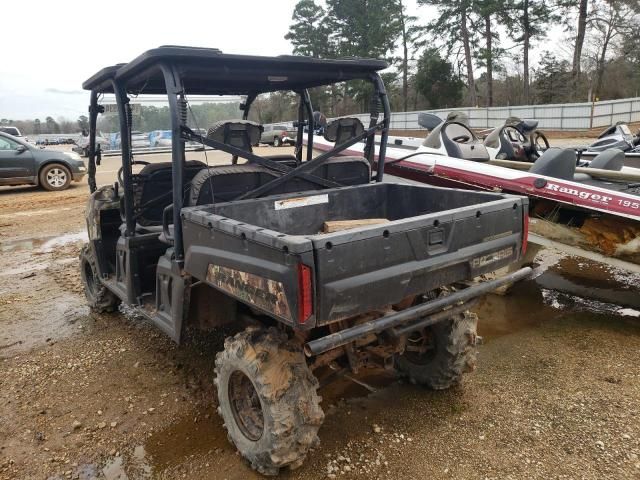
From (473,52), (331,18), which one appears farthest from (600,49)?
(331,18)

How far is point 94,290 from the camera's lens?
501 cm

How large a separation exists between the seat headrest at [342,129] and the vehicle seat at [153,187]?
0.99 m

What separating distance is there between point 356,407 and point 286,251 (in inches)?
63.8

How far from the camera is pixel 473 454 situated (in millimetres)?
2910

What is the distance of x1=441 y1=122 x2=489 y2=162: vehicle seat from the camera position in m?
7.05

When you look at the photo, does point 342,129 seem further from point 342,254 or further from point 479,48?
point 479,48

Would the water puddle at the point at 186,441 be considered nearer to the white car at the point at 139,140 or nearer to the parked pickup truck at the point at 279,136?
the parked pickup truck at the point at 279,136

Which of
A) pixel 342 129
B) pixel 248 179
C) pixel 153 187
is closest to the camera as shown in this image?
pixel 248 179

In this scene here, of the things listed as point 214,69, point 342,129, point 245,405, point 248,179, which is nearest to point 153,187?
point 248,179

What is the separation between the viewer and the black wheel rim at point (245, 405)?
2926 mm

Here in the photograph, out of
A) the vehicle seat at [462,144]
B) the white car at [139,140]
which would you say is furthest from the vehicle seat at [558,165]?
the white car at [139,140]

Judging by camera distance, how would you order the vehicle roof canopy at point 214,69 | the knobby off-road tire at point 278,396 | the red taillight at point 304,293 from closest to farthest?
the red taillight at point 304,293
the knobby off-road tire at point 278,396
the vehicle roof canopy at point 214,69

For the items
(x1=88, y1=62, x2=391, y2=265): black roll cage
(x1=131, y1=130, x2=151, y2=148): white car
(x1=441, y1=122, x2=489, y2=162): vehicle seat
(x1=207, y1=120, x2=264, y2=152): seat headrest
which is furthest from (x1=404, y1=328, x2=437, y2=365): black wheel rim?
(x1=441, y1=122, x2=489, y2=162): vehicle seat

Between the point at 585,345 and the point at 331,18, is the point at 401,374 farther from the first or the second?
the point at 331,18
